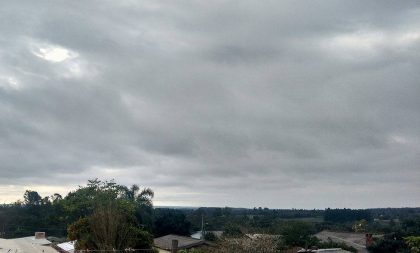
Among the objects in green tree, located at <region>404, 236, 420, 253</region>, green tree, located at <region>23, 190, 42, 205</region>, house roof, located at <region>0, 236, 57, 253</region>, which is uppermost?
green tree, located at <region>23, 190, 42, 205</region>

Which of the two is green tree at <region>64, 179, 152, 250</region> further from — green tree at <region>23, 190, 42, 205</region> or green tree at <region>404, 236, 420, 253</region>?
green tree at <region>23, 190, 42, 205</region>

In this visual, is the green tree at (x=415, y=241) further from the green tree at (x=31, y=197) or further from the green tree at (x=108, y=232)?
the green tree at (x=31, y=197)

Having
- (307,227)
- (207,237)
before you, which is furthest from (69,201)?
(307,227)

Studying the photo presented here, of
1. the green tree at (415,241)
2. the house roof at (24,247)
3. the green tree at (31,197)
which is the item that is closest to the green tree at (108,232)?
the house roof at (24,247)

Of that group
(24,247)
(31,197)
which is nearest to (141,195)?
(24,247)

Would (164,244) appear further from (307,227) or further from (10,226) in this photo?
(10,226)

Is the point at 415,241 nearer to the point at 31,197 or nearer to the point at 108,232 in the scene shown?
the point at 108,232

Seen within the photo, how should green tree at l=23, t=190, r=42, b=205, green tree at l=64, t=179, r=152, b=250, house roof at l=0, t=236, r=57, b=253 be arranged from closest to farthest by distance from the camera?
green tree at l=64, t=179, r=152, b=250 → house roof at l=0, t=236, r=57, b=253 → green tree at l=23, t=190, r=42, b=205

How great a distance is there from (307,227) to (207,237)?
1190cm

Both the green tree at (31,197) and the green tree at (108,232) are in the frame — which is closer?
A: the green tree at (108,232)

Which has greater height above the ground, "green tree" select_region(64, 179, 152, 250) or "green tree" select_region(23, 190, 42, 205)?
"green tree" select_region(23, 190, 42, 205)

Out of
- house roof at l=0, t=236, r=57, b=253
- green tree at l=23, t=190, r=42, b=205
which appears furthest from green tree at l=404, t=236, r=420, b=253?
green tree at l=23, t=190, r=42, b=205

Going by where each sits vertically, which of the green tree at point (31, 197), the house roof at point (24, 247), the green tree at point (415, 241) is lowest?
the house roof at point (24, 247)

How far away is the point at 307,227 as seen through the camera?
182 feet
